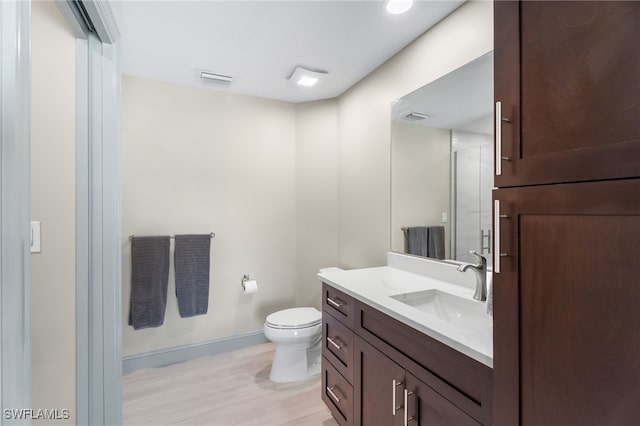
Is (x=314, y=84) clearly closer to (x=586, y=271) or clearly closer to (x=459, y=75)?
(x=459, y=75)

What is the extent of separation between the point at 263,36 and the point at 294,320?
77.7 inches

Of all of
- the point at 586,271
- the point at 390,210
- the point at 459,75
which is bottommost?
the point at 586,271

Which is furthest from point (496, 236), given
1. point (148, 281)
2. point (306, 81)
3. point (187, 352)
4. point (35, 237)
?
point (187, 352)

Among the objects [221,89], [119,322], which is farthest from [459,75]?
[119,322]

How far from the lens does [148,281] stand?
7.50 ft

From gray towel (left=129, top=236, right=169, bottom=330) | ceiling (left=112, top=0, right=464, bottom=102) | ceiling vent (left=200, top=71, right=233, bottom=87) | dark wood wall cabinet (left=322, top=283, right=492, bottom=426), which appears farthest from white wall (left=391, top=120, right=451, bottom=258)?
gray towel (left=129, top=236, right=169, bottom=330)

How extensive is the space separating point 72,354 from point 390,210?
1.85m

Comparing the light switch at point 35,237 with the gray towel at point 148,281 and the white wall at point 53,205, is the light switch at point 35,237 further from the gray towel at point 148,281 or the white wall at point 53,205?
the gray towel at point 148,281

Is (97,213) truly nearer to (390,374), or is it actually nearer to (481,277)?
(390,374)

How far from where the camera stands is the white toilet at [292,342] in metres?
2.11

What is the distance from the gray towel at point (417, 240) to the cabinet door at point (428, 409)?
884mm

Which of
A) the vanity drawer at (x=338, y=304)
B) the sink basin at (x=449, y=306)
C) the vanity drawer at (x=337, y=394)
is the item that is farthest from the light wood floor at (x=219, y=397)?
the sink basin at (x=449, y=306)

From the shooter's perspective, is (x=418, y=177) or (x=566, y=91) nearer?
(x=566, y=91)

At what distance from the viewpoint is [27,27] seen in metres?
0.63
